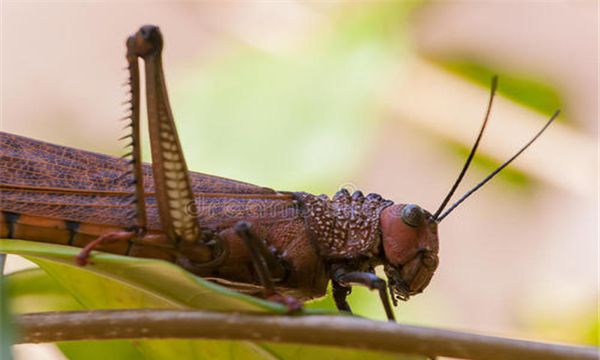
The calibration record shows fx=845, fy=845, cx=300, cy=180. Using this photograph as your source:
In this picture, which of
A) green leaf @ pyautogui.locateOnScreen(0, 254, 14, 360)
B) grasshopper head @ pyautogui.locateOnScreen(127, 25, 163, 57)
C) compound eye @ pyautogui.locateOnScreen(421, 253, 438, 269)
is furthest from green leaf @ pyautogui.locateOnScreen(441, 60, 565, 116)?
green leaf @ pyautogui.locateOnScreen(0, 254, 14, 360)

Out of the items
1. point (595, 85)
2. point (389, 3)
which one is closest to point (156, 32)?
point (389, 3)

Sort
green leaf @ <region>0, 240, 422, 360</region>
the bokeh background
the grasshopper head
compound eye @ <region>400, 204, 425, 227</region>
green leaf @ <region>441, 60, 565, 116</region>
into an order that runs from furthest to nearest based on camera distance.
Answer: green leaf @ <region>441, 60, 565, 116</region> → the bokeh background → compound eye @ <region>400, 204, 425, 227</region> → the grasshopper head → green leaf @ <region>0, 240, 422, 360</region>

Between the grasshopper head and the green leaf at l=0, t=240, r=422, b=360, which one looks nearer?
the green leaf at l=0, t=240, r=422, b=360

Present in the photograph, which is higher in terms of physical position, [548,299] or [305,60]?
[305,60]

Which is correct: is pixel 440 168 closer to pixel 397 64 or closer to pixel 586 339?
pixel 397 64

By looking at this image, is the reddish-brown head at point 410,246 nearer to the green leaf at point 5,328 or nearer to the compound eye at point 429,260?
the compound eye at point 429,260

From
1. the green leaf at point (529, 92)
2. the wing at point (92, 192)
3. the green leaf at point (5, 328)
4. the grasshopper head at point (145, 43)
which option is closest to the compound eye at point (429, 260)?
the wing at point (92, 192)

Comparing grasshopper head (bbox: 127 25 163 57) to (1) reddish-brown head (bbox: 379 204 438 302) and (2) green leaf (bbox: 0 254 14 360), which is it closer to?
(2) green leaf (bbox: 0 254 14 360)

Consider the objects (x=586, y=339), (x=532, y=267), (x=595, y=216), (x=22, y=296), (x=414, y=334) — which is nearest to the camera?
(x=414, y=334)
